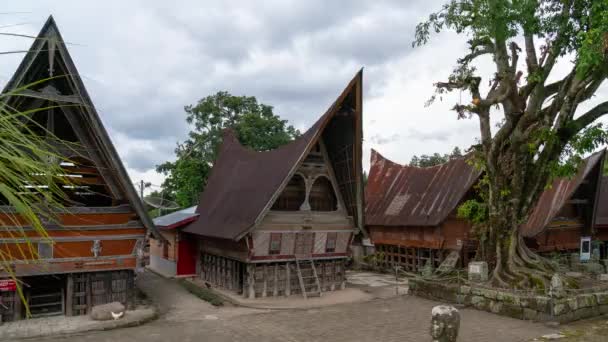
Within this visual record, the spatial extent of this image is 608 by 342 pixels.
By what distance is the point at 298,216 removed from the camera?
18359 millimetres

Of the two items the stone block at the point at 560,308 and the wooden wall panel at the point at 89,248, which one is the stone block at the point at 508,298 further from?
the wooden wall panel at the point at 89,248

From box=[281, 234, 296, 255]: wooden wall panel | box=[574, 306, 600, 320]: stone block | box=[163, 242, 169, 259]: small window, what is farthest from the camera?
box=[163, 242, 169, 259]: small window

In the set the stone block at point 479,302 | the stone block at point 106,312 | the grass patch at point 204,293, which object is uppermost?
the stone block at point 479,302

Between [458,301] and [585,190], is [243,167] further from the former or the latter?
[585,190]

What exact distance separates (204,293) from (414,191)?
13.5m

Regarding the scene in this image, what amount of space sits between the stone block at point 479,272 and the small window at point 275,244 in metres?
7.01

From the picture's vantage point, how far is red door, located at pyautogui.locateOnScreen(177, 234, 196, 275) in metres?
23.6

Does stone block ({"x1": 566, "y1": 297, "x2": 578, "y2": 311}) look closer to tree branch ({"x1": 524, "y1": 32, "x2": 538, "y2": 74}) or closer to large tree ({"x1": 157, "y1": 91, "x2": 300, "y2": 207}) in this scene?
tree branch ({"x1": 524, "y1": 32, "x2": 538, "y2": 74})

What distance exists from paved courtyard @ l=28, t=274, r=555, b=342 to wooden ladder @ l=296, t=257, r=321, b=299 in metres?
2.19

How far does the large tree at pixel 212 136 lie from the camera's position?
37188 mm

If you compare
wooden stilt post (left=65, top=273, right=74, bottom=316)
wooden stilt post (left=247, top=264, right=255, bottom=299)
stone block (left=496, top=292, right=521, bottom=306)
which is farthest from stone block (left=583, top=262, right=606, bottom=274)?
wooden stilt post (left=65, top=273, right=74, bottom=316)

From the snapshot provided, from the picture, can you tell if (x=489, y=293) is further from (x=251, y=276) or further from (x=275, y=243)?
(x=251, y=276)

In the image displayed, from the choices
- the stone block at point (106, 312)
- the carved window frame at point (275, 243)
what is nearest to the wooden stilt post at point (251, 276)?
the carved window frame at point (275, 243)

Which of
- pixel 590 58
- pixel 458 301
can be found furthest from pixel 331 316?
pixel 590 58
